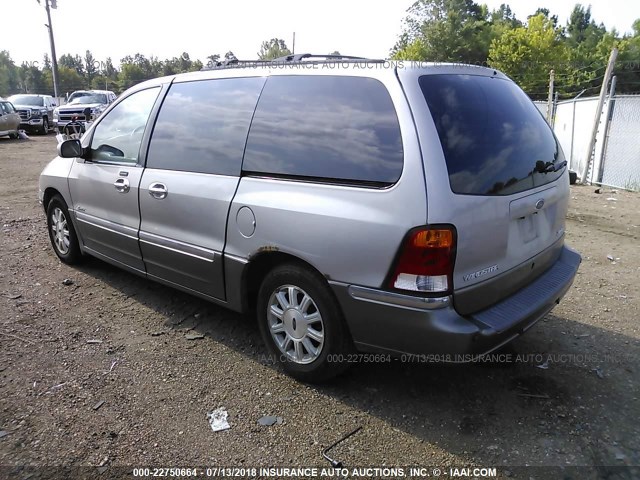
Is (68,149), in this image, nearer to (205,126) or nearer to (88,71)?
(205,126)

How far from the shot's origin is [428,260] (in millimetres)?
2398

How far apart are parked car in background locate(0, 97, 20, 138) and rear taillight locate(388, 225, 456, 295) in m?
22.8

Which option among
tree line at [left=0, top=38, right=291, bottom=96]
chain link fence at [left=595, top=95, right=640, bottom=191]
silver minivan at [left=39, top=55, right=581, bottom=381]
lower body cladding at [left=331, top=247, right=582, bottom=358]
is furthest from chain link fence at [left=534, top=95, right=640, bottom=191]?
tree line at [left=0, top=38, right=291, bottom=96]

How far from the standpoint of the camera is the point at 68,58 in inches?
4067

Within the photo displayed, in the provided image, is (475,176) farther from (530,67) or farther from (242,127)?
(530,67)

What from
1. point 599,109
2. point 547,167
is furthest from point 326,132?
point 599,109

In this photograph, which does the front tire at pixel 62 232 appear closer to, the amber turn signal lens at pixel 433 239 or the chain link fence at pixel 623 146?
the amber turn signal lens at pixel 433 239

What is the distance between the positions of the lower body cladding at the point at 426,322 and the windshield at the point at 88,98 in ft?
80.7

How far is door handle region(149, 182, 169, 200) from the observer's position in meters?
3.63

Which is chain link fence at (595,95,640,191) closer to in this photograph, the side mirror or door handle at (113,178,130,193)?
door handle at (113,178,130,193)

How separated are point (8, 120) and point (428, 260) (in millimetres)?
23235

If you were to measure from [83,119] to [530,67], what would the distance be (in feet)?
136

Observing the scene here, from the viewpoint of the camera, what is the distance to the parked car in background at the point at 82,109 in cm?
2198

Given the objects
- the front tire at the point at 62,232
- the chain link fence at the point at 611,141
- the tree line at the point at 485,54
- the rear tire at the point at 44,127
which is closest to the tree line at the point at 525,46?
the tree line at the point at 485,54
